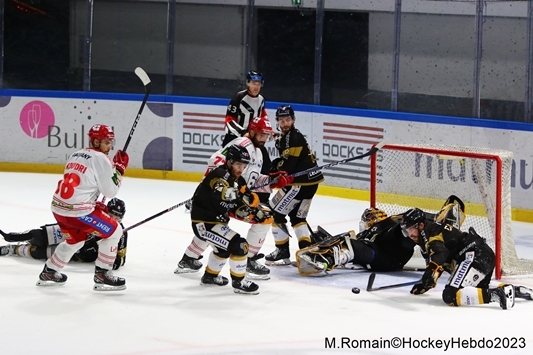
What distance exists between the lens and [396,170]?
803cm

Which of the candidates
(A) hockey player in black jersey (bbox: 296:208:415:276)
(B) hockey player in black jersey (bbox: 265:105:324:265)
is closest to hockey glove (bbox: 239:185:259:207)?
(A) hockey player in black jersey (bbox: 296:208:415:276)

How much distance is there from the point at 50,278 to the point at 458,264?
2.52 m

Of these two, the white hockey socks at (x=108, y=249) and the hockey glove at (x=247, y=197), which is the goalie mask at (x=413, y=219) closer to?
the hockey glove at (x=247, y=197)

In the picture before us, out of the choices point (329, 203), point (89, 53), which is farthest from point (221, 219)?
point (89, 53)

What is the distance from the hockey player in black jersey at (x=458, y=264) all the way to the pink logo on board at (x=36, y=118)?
581 centimetres

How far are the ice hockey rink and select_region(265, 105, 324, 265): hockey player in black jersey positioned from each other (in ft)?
0.76

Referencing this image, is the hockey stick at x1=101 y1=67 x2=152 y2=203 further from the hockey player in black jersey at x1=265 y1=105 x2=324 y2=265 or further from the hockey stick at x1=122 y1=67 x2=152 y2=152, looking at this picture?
the hockey player in black jersey at x1=265 y1=105 x2=324 y2=265

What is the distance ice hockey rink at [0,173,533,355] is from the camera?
5.44 metres

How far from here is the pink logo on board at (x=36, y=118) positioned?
36.8 ft

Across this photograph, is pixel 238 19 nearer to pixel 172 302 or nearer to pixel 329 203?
pixel 329 203

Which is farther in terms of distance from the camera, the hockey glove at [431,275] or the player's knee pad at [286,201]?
the player's knee pad at [286,201]

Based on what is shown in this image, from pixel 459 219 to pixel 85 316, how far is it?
2616mm

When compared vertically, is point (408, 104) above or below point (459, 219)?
above

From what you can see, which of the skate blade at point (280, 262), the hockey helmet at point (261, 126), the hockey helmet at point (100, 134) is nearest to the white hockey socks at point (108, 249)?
the hockey helmet at point (100, 134)
